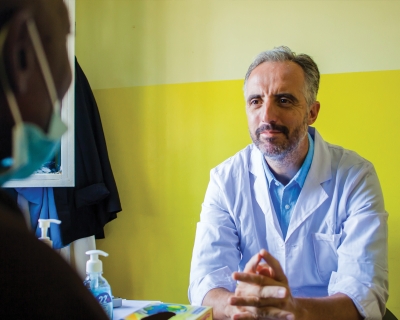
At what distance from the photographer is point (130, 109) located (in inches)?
94.7

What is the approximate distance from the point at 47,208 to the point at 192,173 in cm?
73

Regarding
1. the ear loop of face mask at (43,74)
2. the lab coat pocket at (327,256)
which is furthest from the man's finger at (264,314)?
the ear loop of face mask at (43,74)

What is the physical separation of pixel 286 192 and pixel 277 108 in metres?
0.31

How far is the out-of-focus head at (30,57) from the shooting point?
1.24 ft

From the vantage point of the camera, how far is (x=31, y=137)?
43 cm

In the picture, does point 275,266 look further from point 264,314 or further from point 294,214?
point 294,214

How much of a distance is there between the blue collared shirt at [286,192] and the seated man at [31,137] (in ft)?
3.78

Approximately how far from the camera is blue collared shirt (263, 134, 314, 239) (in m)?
1.55

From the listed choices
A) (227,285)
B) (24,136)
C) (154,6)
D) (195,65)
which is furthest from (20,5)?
(154,6)

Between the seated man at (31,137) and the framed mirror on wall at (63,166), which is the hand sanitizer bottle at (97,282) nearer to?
the seated man at (31,137)

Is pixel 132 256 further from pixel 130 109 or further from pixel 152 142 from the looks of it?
pixel 130 109

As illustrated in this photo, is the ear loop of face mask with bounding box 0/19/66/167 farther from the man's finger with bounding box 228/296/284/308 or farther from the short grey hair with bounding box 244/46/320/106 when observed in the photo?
the short grey hair with bounding box 244/46/320/106

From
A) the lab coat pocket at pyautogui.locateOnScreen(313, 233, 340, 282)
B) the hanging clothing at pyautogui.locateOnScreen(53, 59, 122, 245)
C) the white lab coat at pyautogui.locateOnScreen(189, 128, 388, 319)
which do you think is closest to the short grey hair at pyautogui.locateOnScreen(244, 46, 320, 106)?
Answer: the white lab coat at pyautogui.locateOnScreen(189, 128, 388, 319)

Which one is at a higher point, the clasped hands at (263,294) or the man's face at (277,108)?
the man's face at (277,108)
